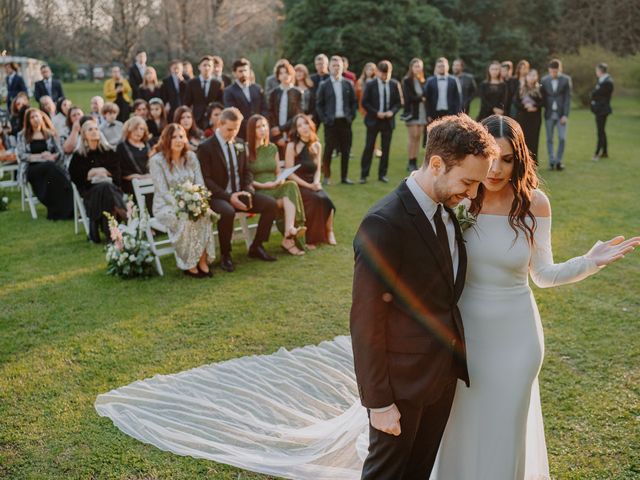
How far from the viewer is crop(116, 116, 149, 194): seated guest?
9125 mm

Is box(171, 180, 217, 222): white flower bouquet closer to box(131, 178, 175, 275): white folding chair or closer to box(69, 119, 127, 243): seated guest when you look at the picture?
box(131, 178, 175, 275): white folding chair

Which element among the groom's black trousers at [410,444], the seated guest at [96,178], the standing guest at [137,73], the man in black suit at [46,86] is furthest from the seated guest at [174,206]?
the man in black suit at [46,86]

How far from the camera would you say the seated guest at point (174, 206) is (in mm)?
7422

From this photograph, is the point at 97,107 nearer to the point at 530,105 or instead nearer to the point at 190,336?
the point at 190,336

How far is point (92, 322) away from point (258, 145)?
345 centimetres

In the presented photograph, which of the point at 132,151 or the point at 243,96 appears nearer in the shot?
the point at 132,151

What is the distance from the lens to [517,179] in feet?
10.2

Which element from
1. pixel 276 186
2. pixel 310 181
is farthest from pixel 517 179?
pixel 310 181

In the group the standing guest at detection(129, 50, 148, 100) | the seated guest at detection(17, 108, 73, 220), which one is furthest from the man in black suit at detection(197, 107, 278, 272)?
the standing guest at detection(129, 50, 148, 100)

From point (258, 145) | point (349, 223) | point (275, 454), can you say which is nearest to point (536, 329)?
point (275, 454)

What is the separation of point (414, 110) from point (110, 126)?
6.23 meters

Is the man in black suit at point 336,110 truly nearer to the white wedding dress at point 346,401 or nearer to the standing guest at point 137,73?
the standing guest at point 137,73

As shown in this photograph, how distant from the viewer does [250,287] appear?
7090 millimetres

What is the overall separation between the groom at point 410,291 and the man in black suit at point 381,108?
33.6 feet
